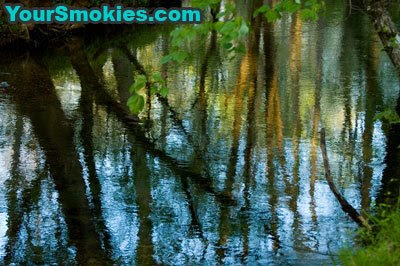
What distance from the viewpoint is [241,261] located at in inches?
328

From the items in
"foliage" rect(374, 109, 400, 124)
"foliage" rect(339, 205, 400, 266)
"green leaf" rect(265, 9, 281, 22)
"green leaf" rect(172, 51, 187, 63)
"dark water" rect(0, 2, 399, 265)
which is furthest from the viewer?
"foliage" rect(374, 109, 400, 124)

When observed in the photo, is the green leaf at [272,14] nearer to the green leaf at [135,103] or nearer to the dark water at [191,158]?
the dark water at [191,158]

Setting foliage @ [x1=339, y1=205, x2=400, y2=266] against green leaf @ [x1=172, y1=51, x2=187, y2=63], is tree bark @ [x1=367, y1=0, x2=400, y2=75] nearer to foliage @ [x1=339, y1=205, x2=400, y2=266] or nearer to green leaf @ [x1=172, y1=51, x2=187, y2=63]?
foliage @ [x1=339, y1=205, x2=400, y2=266]

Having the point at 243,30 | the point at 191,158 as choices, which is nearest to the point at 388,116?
the point at 191,158

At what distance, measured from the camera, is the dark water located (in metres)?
8.86

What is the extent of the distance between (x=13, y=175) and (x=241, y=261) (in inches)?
172

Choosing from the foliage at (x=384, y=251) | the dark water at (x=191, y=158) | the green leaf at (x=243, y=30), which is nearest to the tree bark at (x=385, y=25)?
the dark water at (x=191, y=158)

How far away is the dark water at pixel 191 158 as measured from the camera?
8859 millimetres

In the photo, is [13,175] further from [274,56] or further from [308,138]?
[274,56]

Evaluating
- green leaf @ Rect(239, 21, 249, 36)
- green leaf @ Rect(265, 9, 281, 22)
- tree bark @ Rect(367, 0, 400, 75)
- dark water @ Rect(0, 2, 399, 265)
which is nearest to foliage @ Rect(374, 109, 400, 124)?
dark water @ Rect(0, 2, 399, 265)

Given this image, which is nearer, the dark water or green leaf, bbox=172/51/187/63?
green leaf, bbox=172/51/187/63

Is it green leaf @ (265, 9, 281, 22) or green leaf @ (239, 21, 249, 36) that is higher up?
green leaf @ (265, 9, 281, 22)

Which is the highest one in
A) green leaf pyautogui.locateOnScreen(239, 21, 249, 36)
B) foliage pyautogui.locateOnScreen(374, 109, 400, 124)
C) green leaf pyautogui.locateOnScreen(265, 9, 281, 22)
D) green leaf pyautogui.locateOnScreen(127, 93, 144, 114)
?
green leaf pyautogui.locateOnScreen(265, 9, 281, 22)

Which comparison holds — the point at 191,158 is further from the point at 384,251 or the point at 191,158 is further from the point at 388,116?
the point at 384,251
